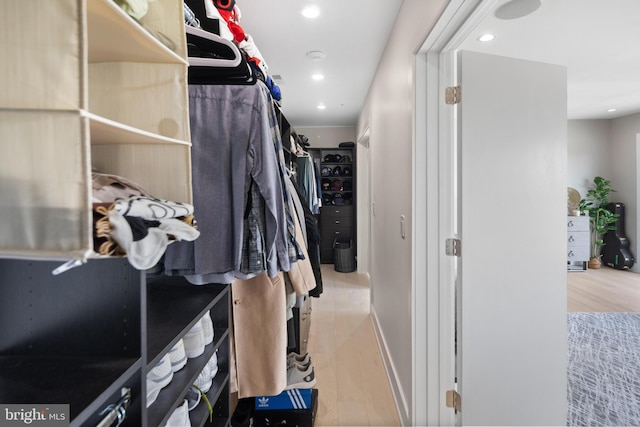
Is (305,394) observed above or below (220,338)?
below

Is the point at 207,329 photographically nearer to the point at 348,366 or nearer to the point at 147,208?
the point at 147,208

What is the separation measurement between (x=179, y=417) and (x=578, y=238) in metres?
5.88

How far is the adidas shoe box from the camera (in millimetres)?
1554

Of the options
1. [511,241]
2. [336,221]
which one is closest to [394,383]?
[511,241]

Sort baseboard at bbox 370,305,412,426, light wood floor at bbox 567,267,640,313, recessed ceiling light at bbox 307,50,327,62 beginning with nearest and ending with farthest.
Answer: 1. baseboard at bbox 370,305,412,426
2. recessed ceiling light at bbox 307,50,327,62
3. light wood floor at bbox 567,267,640,313

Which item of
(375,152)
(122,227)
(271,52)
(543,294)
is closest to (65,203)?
(122,227)

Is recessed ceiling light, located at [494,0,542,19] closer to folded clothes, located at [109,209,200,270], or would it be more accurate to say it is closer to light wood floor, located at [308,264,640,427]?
folded clothes, located at [109,209,200,270]

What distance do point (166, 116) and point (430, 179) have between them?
1.20 metres

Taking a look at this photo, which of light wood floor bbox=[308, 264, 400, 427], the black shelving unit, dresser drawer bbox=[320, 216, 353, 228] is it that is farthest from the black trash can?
light wood floor bbox=[308, 264, 400, 427]

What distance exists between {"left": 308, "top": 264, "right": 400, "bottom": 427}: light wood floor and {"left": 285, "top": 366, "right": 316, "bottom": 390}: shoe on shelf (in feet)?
0.97

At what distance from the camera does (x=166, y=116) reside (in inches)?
29.3

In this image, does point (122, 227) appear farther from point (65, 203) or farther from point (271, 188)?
point (271, 188)

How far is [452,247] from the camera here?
4.96 ft

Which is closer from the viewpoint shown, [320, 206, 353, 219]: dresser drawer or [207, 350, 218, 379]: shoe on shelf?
[207, 350, 218, 379]: shoe on shelf
